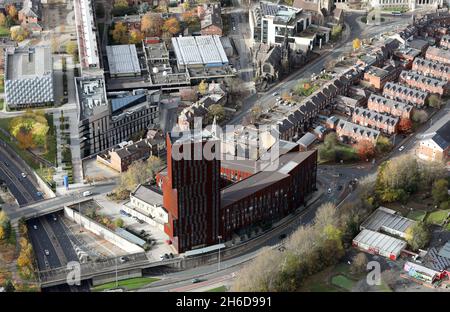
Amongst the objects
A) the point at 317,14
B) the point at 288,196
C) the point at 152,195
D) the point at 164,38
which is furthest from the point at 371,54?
the point at 152,195

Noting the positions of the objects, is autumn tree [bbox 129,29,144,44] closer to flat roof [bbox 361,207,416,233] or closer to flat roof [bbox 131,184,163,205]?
flat roof [bbox 131,184,163,205]

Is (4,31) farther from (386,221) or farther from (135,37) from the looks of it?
(386,221)

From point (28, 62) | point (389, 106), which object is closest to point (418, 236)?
point (389, 106)

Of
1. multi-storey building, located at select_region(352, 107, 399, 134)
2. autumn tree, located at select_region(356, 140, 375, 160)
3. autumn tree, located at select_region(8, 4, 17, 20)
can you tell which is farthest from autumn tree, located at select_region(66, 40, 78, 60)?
autumn tree, located at select_region(356, 140, 375, 160)

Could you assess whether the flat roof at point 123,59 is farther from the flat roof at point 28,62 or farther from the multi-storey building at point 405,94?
the multi-storey building at point 405,94

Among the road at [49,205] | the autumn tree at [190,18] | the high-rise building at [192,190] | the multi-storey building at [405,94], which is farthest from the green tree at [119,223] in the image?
the autumn tree at [190,18]

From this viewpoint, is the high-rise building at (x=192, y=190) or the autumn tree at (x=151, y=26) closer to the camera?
the high-rise building at (x=192, y=190)
